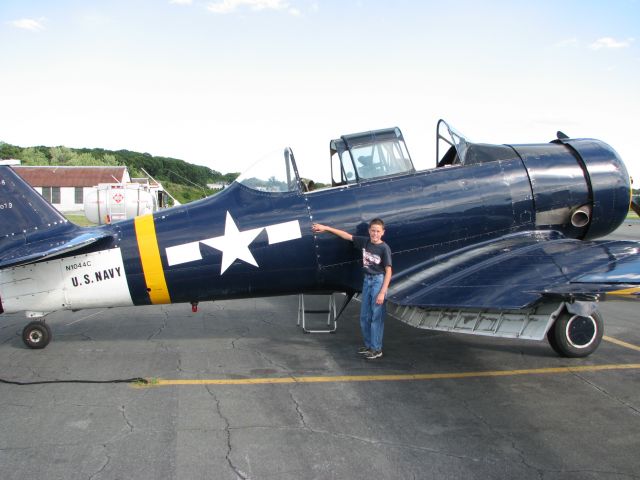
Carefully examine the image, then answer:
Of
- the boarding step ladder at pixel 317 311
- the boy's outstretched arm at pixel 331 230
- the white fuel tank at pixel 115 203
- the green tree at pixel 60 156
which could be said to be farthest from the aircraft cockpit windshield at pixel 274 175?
the green tree at pixel 60 156

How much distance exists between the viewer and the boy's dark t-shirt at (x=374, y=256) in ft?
17.3

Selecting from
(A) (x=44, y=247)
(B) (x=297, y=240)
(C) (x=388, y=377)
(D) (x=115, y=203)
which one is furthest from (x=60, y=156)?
(C) (x=388, y=377)

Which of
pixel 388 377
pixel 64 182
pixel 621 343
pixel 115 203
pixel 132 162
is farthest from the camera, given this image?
pixel 132 162

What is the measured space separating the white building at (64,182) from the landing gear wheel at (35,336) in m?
46.8

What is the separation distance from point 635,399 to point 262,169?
14.0ft

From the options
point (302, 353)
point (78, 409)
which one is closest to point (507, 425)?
point (302, 353)

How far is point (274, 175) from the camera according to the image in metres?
5.86

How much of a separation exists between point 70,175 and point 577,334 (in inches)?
2170

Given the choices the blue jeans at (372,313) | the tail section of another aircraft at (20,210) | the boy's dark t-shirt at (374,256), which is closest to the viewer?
the boy's dark t-shirt at (374,256)

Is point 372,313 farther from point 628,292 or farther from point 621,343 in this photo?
point 621,343

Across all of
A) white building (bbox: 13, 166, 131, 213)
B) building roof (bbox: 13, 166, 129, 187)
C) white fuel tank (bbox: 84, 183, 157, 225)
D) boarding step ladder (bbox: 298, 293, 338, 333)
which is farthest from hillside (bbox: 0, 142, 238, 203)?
boarding step ladder (bbox: 298, 293, 338, 333)

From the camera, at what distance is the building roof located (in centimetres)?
5066

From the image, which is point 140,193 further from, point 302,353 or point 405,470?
point 405,470

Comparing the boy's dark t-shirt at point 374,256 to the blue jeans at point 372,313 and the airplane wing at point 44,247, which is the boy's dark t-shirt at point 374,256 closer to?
the blue jeans at point 372,313
